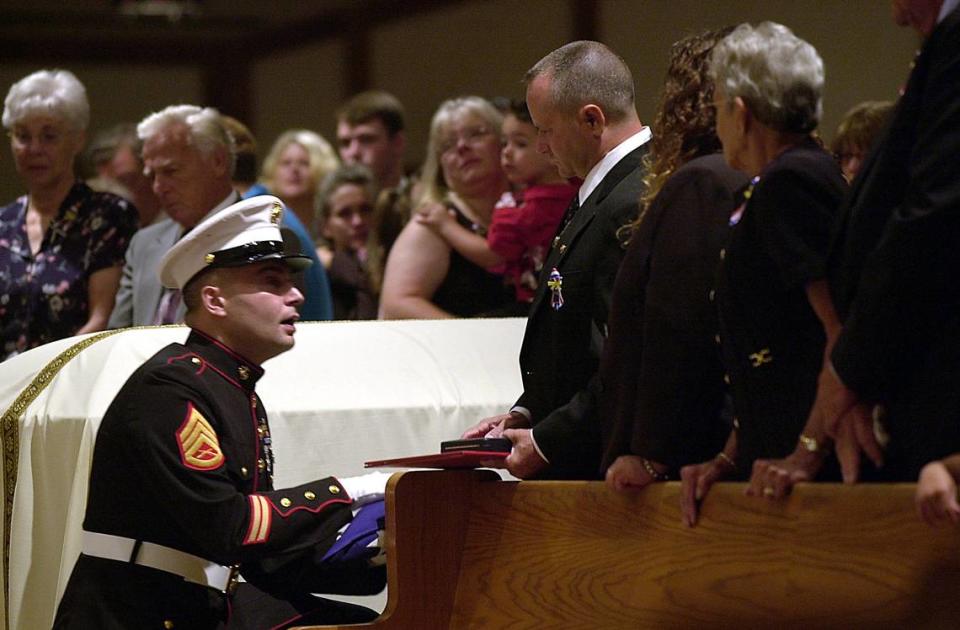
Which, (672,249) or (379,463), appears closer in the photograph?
(672,249)

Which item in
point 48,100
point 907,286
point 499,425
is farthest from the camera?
point 48,100

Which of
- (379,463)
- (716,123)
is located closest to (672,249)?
(716,123)

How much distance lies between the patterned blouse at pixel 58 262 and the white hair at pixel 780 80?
3.15 metres

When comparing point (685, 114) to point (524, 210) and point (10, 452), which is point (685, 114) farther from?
point (10, 452)

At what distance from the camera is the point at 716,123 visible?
8.61 feet

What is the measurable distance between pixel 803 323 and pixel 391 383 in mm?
2024

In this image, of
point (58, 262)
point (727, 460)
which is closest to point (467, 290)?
point (58, 262)

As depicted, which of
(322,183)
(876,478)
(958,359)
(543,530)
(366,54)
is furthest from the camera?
(366,54)

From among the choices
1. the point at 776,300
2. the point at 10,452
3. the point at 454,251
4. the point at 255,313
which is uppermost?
the point at 776,300

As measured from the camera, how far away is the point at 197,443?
318 centimetres

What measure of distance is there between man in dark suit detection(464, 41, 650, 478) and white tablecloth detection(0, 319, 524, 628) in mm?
924

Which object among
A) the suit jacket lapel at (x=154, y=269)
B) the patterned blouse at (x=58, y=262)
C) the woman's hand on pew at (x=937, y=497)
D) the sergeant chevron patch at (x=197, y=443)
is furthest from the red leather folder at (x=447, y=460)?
the patterned blouse at (x=58, y=262)

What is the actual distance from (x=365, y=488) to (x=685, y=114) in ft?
3.77

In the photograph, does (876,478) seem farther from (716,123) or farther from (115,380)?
(115,380)
